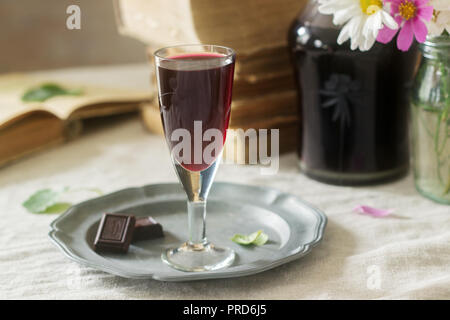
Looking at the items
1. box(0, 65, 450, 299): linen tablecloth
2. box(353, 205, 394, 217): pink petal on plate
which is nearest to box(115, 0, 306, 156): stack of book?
box(0, 65, 450, 299): linen tablecloth

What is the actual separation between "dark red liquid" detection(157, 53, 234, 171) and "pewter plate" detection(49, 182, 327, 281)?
0.16 m

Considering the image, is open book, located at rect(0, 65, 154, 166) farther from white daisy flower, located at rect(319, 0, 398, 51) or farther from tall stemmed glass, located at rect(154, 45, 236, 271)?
white daisy flower, located at rect(319, 0, 398, 51)

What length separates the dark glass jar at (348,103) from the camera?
1.03m

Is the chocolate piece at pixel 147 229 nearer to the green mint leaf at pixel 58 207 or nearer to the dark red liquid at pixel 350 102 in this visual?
the green mint leaf at pixel 58 207

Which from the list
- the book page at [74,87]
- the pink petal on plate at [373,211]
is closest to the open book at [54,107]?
the book page at [74,87]

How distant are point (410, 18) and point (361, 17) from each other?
0.06 metres

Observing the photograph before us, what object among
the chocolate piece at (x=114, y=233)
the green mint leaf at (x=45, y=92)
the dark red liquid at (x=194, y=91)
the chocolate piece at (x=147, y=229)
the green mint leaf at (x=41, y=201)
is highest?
the dark red liquid at (x=194, y=91)

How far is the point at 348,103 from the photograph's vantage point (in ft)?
3.46

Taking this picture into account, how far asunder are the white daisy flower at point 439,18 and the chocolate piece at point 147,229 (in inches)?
18.3

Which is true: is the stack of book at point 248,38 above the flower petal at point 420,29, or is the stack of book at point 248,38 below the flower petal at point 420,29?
below

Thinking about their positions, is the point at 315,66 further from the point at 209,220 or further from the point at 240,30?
the point at 209,220

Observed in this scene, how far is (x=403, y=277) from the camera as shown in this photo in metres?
0.80

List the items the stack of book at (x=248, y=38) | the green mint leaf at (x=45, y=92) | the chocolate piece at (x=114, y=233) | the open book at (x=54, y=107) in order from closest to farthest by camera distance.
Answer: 1. the chocolate piece at (x=114, y=233)
2. the stack of book at (x=248, y=38)
3. the open book at (x=54, y=107)
4. the green mint leaf at (x=45, y=92)

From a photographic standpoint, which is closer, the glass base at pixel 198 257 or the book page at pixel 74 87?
the glass base at pixel 198 257
